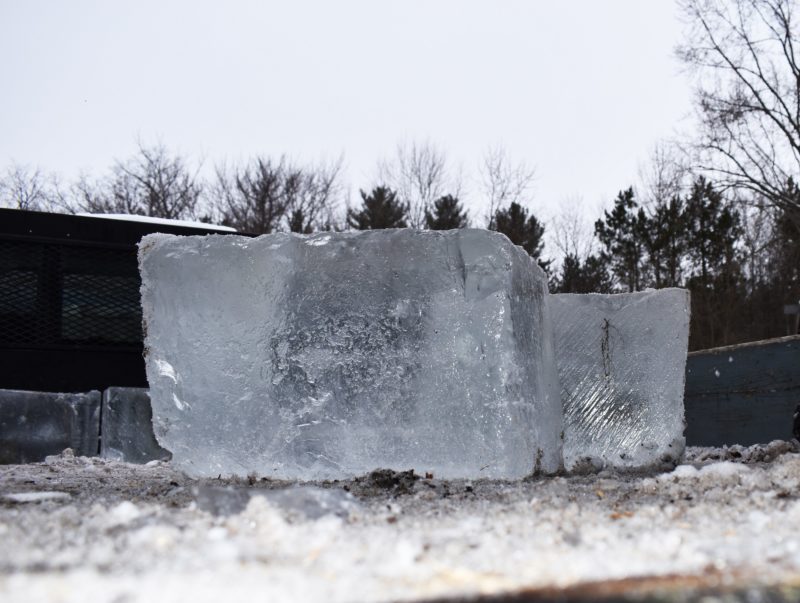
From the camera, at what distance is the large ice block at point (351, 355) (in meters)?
2.17

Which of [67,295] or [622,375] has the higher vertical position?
[67,295]

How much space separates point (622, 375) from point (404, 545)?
6.58ft

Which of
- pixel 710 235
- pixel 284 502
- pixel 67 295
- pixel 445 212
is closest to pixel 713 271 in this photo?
pixel 710 235

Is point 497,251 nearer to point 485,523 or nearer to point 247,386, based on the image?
point 247,386

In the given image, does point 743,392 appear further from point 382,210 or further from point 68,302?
point 382,210

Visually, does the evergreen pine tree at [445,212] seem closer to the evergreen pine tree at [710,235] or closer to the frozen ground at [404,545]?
the evergreen pine tree at [710,235]

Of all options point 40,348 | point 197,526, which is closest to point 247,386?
point 197,526

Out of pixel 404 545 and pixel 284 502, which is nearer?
pixel 404 545

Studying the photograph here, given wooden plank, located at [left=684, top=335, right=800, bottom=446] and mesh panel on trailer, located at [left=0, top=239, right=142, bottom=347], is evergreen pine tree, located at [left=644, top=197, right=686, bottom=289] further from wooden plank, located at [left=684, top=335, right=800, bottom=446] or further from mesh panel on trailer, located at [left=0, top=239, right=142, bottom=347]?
mesh panel on trailer, located at [left=0, top=239, right=142, bottom=347]

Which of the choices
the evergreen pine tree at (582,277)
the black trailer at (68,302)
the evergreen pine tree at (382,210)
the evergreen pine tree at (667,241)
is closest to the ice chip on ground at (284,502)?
the black trailer at (68,302)

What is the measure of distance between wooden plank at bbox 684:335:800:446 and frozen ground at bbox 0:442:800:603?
1.64 meters

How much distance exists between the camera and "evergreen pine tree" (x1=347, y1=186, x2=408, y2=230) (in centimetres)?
1734

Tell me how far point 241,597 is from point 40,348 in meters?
2.93

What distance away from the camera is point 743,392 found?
3545mm
